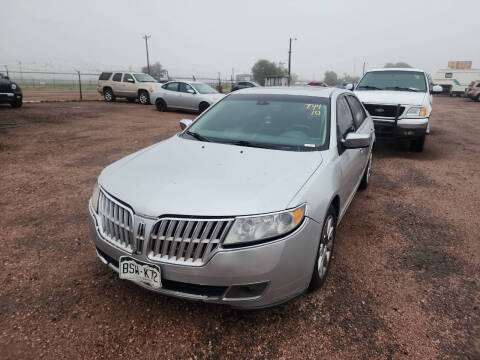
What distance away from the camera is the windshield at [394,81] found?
7.76m

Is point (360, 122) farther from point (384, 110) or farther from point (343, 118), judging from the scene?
point (384, 110)

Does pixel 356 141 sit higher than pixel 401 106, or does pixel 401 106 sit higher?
pixel 401 106

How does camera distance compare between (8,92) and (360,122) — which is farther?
(8,92)

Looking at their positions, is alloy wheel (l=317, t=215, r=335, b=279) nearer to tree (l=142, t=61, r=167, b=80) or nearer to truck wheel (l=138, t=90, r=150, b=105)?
truck wheel (l=138, t=90, r=150, b=105)

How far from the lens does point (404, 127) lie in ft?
22.3

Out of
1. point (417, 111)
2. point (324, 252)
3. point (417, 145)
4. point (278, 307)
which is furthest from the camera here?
point (417, 145)

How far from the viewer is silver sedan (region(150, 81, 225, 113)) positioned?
13453 millimetres

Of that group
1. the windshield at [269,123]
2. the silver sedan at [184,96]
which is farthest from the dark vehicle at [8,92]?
the windshield at [269,123]

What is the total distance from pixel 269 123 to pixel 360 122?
1719mm

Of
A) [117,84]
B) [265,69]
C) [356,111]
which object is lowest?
[356,111]

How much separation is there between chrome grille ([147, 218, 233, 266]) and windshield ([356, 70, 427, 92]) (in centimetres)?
735

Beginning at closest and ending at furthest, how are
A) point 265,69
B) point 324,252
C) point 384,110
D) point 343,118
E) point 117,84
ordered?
point 324,252 < point 343,118 < point 384,110 < point 117,84 < point 265,69

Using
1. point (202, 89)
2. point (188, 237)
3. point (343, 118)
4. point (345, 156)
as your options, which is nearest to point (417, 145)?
point (343, 118)

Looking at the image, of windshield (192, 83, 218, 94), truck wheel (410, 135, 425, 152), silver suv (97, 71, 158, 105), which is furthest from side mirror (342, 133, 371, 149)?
silver suv (97, 71, 158, 105)
